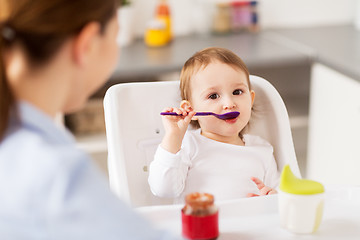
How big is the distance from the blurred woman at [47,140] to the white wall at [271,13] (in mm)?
1916

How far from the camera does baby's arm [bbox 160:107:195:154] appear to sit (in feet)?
4.15

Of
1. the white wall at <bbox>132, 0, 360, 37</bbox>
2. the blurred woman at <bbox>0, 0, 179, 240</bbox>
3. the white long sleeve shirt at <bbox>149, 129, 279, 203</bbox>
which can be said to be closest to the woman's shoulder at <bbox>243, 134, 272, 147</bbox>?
the white long sleeve shirt at <bbox>149, 129, 279, 203</bbox>

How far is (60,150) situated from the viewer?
73cm

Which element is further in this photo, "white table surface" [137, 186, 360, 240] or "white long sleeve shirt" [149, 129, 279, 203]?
"white long sleeve shirt" [149, 129, 279, 203]

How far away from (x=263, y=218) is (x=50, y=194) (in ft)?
1.68

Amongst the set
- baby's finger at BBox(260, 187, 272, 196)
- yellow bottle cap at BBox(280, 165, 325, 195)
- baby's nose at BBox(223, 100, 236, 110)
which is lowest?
baby's finger at BBox(260, 187, 272, 196)

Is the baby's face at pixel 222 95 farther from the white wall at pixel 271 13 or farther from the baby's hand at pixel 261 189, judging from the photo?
the white wall at pixel 271 13

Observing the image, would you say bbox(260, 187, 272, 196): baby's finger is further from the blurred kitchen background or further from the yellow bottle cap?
the blurred kitchen background

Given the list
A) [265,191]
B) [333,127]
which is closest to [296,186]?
[265,191]

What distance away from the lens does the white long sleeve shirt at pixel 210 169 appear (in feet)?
4.15

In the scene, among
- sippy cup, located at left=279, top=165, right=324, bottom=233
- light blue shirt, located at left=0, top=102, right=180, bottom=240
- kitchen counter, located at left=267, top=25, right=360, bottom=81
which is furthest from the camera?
kitchen counter, located at left=267, top=25, right=360, bottom=81

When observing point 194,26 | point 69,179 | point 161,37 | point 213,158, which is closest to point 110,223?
point 69,179

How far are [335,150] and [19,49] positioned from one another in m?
1.76

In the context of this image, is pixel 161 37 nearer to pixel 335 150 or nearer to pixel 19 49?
pixel 335 150
